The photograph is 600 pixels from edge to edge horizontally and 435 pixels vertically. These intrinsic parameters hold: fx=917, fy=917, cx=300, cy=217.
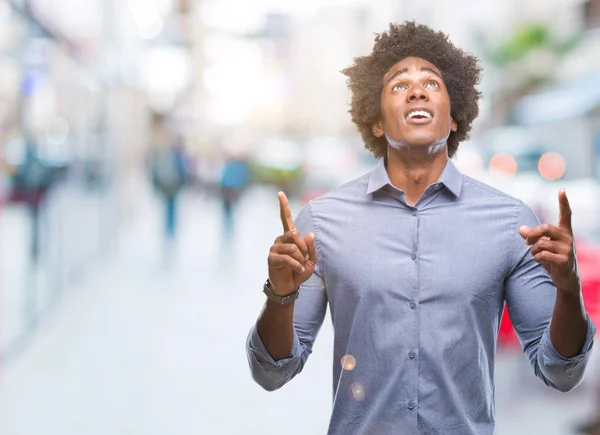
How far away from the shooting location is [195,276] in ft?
40.0

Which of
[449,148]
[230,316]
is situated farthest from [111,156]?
[449,148]

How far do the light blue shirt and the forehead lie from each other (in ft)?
0.88

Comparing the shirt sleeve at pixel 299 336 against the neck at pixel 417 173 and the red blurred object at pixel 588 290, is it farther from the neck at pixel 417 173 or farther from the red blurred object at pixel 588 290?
the red blurred object at pixel 588 290

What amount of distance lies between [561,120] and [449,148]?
30.5 metres

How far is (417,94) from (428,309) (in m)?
0.52

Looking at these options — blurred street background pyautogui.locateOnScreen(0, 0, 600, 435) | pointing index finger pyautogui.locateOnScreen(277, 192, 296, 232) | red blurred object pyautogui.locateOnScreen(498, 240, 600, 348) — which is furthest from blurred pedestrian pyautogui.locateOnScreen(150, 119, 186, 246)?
pointing index finger pyautogui.locateOnScreen(277, 192, 296, 232)

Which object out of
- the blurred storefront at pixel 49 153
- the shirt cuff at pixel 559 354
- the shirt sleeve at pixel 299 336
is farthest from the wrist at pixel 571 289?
the blurred storefront at pixel 49 153

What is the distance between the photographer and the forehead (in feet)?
7.57

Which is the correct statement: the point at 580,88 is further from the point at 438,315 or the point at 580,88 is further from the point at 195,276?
the point at 438,315

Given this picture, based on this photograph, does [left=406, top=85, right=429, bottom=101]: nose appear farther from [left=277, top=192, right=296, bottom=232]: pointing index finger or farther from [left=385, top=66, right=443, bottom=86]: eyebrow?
[left=277, top=192, right=296, bottom=232]: pointing index finger

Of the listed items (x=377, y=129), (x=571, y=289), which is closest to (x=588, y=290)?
(x=377, y=129)

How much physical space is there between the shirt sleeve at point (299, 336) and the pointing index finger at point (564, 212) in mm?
591

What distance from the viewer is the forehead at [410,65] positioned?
2.31 m

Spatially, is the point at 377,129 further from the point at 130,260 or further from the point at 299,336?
the point at 130,260
